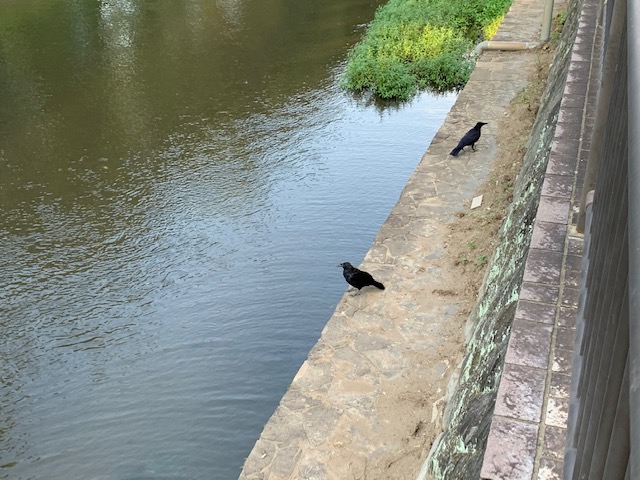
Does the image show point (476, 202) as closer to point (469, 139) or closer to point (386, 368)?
point (469, 139)

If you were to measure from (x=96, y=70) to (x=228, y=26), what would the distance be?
4.61 m

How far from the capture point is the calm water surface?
699 cm

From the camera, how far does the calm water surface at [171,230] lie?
6.99 meters

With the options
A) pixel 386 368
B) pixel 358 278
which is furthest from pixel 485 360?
pixel 358 278

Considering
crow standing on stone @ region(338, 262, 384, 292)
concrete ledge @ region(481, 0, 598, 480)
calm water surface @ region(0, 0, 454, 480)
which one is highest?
concrete ledge @ region(481, 0, 598, 480)

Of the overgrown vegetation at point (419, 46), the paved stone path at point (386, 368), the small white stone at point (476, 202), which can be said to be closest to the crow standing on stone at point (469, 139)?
the paved stone path at point (386, 368)

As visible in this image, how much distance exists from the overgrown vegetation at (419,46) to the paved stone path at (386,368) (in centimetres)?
611

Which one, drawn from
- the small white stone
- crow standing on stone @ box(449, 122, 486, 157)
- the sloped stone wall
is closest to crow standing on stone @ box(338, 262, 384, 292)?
the sloped stone wall

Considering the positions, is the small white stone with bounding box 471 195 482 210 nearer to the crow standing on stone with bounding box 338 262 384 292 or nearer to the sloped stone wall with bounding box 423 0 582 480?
the crow standing on stone with bounding box 338 262 384 292

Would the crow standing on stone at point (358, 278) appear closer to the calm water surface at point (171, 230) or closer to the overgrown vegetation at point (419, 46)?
the calm water surface at point (171, 230)

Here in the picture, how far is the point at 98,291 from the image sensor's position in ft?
28.8

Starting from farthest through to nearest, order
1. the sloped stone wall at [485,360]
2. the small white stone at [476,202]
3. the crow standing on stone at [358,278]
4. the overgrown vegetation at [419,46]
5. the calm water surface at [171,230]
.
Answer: the overgrown vegetation at [419,46] → the small white stone at [476,202] → the calm water surface at [171,230] → the crow standing on stone at [358,278] → the sloped stone wall at [485,360]

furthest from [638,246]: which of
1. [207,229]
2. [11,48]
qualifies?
[11,48]

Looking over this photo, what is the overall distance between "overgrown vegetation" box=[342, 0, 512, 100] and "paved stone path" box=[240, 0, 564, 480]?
611 centimetres
